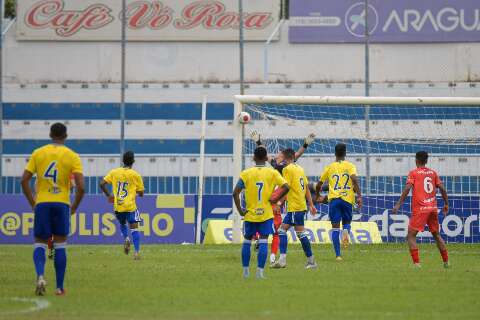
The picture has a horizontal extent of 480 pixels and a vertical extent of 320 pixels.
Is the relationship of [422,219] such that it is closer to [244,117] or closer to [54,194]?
[54,194]

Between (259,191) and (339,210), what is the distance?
5.49 m

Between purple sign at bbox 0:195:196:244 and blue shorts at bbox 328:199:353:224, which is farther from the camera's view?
purple sign at bbox 0:195:196:244

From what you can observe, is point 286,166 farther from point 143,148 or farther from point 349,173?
point 143,148

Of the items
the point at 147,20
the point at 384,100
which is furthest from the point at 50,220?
the point at 147,20

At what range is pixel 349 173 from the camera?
2094cm

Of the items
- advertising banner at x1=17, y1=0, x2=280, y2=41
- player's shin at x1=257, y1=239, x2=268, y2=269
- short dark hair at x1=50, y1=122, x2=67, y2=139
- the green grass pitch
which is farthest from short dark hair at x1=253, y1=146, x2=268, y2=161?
advertising banner at x1=17, y1=0, x2=280, y2=41

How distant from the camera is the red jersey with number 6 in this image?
17969mm

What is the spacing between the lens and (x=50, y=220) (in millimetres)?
13141

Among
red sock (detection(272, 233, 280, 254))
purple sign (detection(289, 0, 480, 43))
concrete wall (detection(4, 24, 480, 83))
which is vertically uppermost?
purple sign (detection(289, 0, 480, 43))

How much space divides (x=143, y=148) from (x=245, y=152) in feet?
45.8

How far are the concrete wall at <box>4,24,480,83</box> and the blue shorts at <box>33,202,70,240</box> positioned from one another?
3212 cm

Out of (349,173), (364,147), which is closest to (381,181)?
(364,147)

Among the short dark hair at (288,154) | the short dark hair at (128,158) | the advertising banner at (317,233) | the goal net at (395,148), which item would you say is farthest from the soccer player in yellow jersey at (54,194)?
the advertising banner at (317,233)

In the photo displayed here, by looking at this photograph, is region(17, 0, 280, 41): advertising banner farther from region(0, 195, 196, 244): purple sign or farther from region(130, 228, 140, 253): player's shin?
region(130, 228, 140, 253): player's shin
